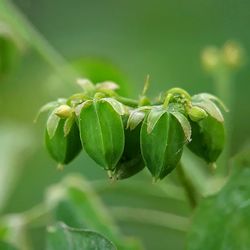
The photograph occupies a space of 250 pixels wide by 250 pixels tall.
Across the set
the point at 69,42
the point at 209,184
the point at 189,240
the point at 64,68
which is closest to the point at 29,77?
the point at 69,42

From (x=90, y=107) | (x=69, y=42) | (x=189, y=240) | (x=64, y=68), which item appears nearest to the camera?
(x=90, y=107)

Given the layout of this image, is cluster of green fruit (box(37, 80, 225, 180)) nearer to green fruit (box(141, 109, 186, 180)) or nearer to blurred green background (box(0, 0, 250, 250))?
green fruit (box(141, 109, 186, 180))

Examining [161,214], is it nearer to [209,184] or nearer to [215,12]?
[209,184]

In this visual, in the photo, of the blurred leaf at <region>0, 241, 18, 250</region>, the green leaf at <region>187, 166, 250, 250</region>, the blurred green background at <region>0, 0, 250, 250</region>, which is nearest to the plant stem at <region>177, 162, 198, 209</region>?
the green leaf at <region>187, 166, 250, 250</region>

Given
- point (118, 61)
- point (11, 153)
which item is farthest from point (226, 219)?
point (118, 61)

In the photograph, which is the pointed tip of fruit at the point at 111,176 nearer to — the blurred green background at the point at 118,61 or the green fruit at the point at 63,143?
the green fruit at the point at 63,143

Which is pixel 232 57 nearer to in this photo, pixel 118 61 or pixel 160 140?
pixel 160 140
